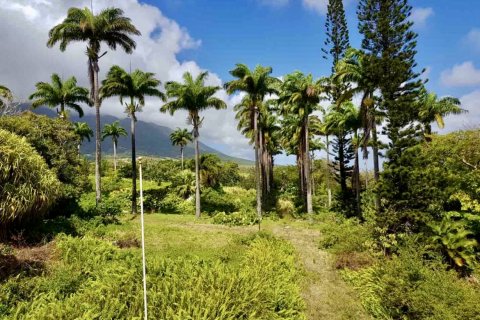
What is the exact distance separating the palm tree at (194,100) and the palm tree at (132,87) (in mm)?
1595

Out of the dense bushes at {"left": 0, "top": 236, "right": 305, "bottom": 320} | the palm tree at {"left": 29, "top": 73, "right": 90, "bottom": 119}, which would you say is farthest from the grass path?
the palm tree at {"left": 29, "top": 73, "right": 90, "bottom": 119}

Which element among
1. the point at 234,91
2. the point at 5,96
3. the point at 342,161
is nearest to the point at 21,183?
the point at 5,96

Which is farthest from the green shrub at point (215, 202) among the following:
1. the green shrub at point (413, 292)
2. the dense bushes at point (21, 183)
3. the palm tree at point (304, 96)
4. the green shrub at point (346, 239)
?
the green shrub at point (413, 292)

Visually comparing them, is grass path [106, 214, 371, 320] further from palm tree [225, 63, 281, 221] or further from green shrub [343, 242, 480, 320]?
palm tree [225, 63, 281, 221]

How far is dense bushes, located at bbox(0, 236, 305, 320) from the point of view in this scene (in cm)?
984

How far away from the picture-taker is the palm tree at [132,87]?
92.4 feet

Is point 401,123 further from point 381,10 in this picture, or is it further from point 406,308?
point 406,308

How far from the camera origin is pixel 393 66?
23547 millimetres

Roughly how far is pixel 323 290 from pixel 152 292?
285 inches

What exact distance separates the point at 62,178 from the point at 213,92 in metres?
14.0

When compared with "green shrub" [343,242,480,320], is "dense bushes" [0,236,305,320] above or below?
above

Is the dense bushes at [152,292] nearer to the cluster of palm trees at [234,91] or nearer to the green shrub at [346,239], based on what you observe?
the green shrub at [346,239]

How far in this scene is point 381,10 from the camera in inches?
969

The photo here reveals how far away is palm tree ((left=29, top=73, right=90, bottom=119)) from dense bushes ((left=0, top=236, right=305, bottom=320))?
73.7 feet
